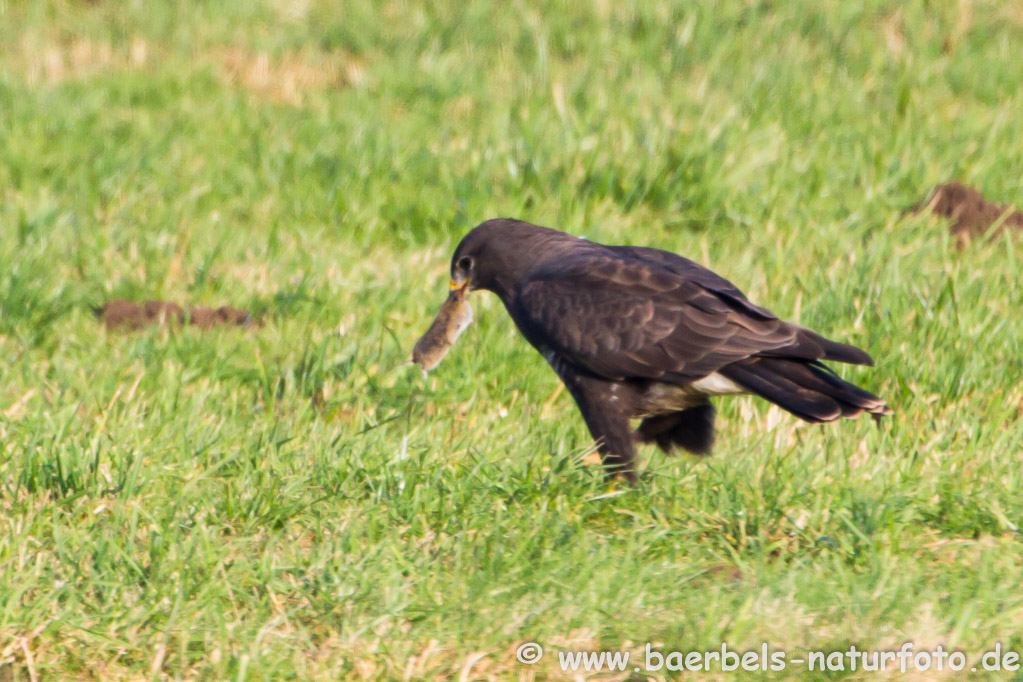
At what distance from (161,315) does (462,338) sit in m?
1.35

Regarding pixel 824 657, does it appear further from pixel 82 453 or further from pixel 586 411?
pixel 82 453

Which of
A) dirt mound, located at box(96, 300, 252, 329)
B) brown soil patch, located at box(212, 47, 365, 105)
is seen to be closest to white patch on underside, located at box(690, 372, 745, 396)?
dirt mound, located at box(96, 300, 252, 329)

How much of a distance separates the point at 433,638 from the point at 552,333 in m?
1.48

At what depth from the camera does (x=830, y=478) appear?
3998 mm

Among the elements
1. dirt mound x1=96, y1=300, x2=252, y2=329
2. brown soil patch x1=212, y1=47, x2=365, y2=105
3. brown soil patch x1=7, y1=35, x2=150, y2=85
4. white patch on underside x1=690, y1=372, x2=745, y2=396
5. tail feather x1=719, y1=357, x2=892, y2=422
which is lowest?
dirt mound x1=96, y1=300, x2=252, y2=329

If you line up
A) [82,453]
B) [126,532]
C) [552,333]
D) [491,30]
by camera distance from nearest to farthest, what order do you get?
1. [126,532]
2. [82,453]
3. [552,333]
4. [491,30]

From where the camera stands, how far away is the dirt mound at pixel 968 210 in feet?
20.6

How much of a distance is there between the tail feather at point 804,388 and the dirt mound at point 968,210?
8.18ft

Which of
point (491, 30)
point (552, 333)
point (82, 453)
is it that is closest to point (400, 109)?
point (491, 30)

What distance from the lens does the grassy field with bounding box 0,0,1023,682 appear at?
10.3 feet

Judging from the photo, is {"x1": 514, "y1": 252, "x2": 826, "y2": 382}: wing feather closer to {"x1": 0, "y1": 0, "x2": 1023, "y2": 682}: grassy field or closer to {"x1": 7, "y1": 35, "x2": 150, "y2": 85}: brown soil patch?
{"x1": 0, "y1": 0, "x2": 1023, "y2": 682}: grassy field

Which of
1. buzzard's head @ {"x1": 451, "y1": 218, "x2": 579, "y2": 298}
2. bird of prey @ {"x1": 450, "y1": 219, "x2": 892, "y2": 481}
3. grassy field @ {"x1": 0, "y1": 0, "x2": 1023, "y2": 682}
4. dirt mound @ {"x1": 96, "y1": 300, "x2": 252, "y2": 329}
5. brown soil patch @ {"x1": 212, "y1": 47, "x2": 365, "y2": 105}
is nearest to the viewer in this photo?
grassy field @ {"x1": 0, "y1": 0, "x2": 1023, "y2": 682}

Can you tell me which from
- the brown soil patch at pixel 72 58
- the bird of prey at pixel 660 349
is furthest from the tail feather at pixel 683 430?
the brown soil patch at pixel 72 58

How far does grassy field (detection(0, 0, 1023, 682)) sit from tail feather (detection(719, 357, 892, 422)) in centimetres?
22
